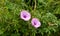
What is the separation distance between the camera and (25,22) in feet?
4.58

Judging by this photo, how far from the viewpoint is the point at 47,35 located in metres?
1.44

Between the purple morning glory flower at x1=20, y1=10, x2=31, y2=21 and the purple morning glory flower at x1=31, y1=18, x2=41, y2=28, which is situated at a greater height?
the purple morning glory flower at x1=20, y1=10, x2=31, y2=21

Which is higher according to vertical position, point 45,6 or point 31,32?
point 45,6

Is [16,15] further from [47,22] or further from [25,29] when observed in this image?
[47,22]

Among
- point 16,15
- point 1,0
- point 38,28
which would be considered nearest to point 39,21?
point 38,28

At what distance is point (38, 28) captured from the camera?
1428 millimetres

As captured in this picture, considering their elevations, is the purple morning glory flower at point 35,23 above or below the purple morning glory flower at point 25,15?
below

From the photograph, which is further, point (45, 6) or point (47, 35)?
point (45, 6)

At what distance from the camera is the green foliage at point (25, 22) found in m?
1.36

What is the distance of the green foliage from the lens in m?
1.36

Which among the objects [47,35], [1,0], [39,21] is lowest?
[47,35]

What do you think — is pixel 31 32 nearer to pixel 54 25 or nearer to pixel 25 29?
Answer: pixel 25 29

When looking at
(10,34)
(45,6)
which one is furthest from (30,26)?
(45,6)

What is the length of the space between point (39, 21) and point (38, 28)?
50 millimetres
